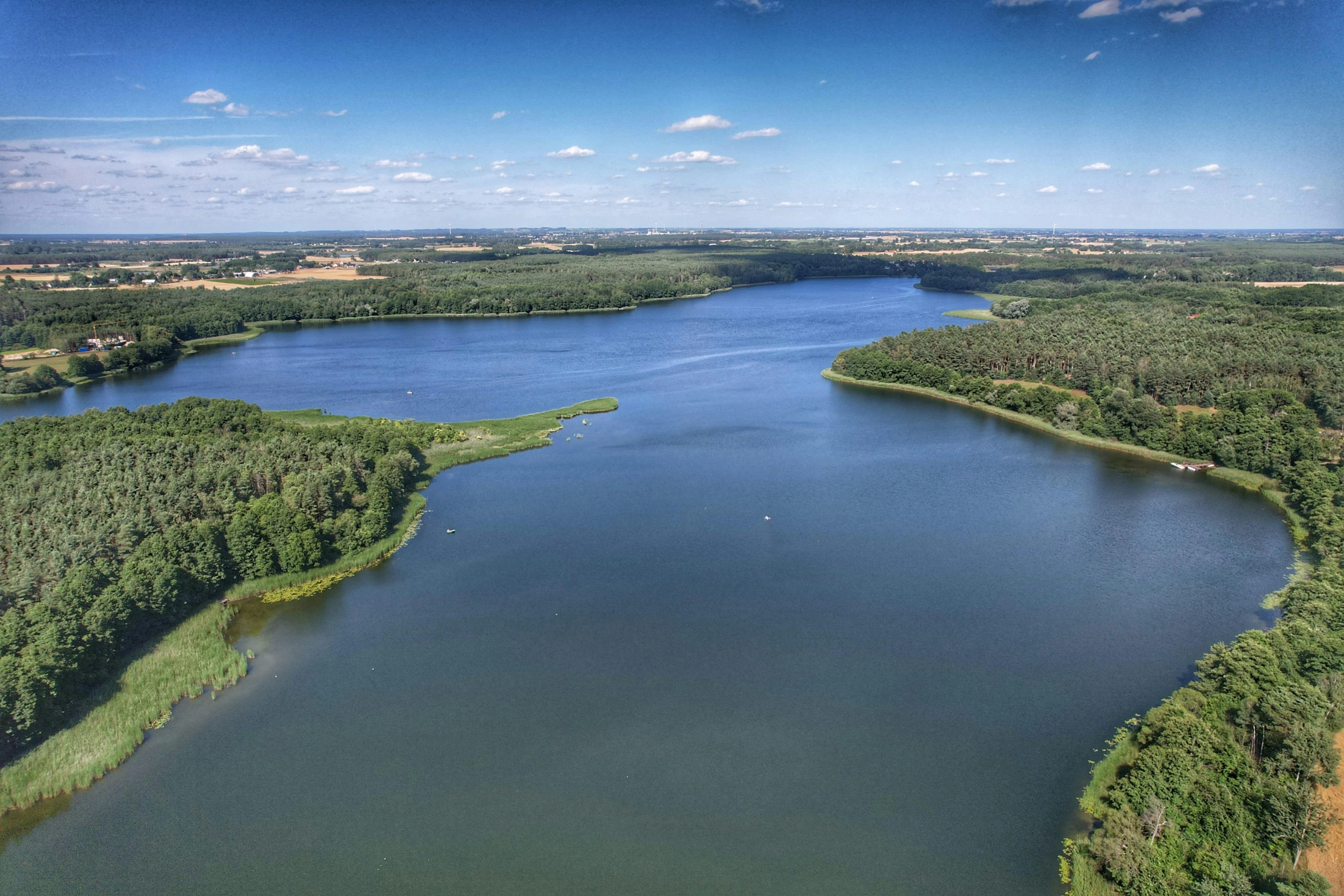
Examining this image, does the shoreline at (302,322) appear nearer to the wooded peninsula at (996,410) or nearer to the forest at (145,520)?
the wooded peninsula at (996,410)

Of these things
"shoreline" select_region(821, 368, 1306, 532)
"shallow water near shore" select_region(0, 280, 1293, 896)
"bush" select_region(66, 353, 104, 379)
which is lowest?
"shallow water near shore" select_region(0, 280, 1293, 896)

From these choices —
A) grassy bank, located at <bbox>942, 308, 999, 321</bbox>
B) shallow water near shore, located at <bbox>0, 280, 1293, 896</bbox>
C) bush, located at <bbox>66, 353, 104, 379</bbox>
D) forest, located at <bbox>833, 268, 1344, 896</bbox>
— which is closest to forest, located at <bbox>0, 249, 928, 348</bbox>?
bush, located at <bbox>66, 353, 104, 379</bbox>

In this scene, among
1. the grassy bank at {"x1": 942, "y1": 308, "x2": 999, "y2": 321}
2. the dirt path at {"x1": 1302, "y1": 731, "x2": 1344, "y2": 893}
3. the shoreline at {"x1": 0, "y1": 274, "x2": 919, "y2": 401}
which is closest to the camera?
the dirt path at {"x1": 1302, "y1": 731, "x2": 1344, "y2": 893}

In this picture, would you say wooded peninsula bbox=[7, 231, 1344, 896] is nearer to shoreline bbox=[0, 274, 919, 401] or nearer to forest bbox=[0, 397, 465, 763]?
forest bbox=[0, 397, 465, 763]

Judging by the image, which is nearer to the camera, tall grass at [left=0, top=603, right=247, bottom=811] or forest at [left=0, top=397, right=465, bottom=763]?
tall grass at [left=0, top=603, right=247, bottom=811]

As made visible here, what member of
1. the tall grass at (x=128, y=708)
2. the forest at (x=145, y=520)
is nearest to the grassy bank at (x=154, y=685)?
the tall grass at (x=128, y=708)

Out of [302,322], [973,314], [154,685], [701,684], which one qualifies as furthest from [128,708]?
[973,314]

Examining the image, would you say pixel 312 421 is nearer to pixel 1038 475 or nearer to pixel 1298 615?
pixel 1038 475
